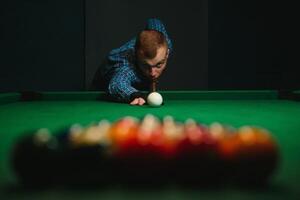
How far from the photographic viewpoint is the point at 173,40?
244 inches

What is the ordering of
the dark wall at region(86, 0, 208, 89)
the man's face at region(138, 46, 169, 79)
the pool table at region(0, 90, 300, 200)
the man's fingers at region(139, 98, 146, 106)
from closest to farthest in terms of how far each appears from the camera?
the pool table at region(0, 90, 300, 200) → the man's fingers at region(139, 98, 146, 106) → the man's face at region(138, 46, 169, 79) → the dark wall at region(86, 0, 208, 89)

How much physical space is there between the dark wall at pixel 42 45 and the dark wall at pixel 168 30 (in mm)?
178

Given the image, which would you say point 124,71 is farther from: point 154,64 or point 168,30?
point 168,30

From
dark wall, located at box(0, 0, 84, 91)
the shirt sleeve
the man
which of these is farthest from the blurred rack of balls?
dark wall, located at box(0, 0, 84, 91)

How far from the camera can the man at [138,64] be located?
3696 mm

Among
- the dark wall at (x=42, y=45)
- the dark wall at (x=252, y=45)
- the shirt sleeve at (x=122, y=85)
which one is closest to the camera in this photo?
the shirt sleeve at (x=122, y=85)

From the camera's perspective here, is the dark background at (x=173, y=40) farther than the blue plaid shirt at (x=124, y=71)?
Yes

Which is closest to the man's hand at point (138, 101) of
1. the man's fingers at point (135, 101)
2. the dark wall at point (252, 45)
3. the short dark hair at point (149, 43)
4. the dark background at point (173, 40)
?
the man's fingers at point (135, 101)

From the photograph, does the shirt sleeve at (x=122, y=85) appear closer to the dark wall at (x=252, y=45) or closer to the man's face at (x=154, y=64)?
A: the man's face at (x=154, y=64)

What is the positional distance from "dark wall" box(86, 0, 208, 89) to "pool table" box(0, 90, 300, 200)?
2.42 metres

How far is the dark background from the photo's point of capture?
19.0ft

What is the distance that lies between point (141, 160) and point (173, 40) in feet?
17.1

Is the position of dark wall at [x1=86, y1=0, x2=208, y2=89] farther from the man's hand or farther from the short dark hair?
the man's hand

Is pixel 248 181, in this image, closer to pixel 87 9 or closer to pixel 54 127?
pixel 54 127
